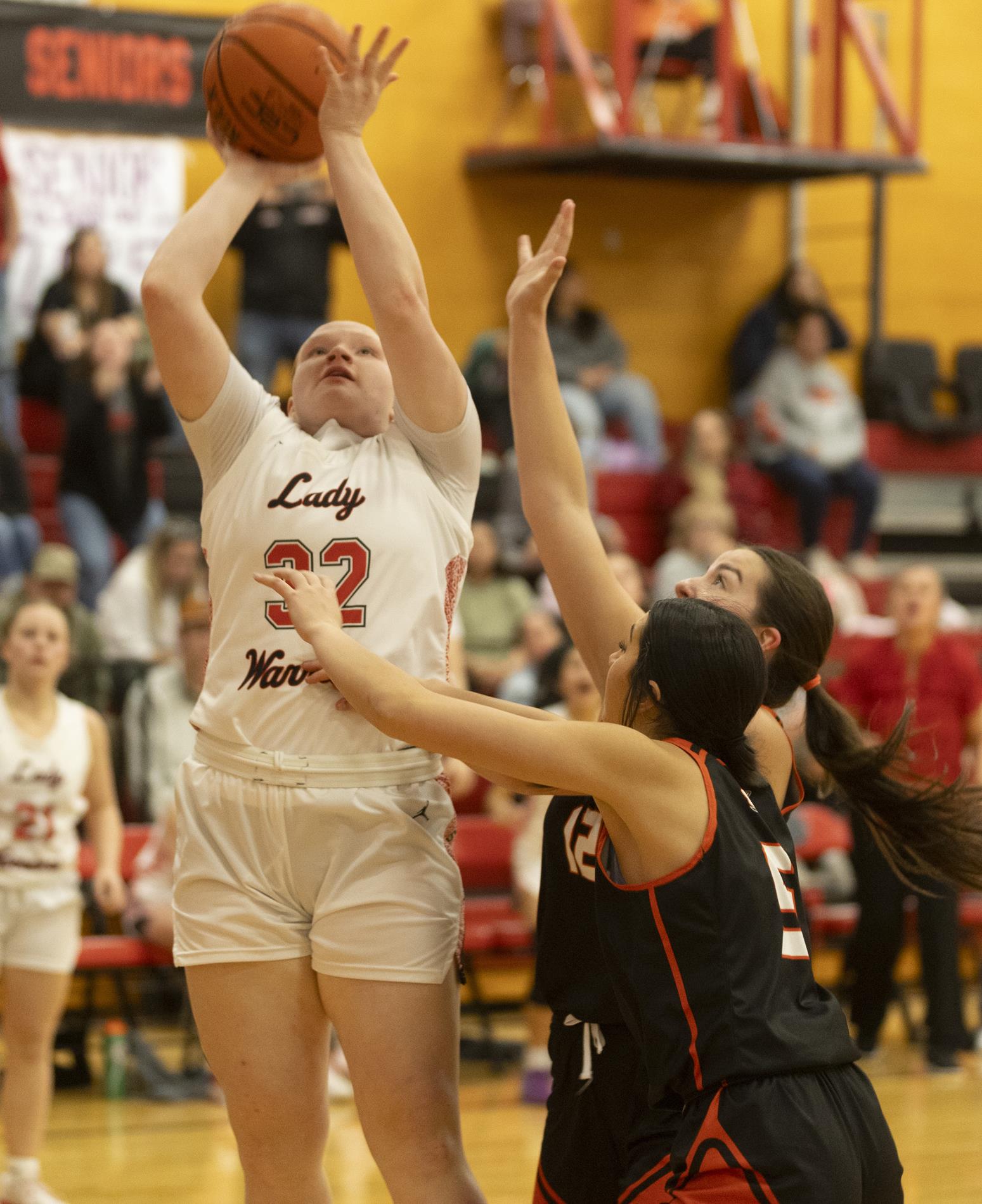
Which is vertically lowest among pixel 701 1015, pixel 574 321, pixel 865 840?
pixel 865 840

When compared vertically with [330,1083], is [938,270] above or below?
above

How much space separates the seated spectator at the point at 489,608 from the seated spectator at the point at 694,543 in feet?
2.86

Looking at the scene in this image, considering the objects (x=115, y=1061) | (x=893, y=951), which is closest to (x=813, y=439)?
(x=893, y=951)

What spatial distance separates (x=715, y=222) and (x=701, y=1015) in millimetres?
10327

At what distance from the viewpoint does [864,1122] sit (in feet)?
8.48

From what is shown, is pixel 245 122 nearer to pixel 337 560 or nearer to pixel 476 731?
pixel 337 560

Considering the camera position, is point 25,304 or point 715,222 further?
point 715,222

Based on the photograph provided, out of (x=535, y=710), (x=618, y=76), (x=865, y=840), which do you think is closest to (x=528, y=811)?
(x=865, y=840)

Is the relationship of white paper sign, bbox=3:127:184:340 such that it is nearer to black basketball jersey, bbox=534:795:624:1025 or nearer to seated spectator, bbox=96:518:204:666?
seated spectator, bbox=96:518:204:666

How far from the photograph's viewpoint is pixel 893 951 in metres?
6.47

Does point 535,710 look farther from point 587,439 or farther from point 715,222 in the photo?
point 715,222

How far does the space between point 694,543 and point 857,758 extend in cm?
593

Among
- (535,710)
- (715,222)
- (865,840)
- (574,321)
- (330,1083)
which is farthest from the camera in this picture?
(715,222)

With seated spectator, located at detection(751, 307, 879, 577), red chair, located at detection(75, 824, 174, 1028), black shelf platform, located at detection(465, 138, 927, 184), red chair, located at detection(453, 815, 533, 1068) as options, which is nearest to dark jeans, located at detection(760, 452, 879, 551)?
seated spectator, located at detection(751, 307, 879, 577)
